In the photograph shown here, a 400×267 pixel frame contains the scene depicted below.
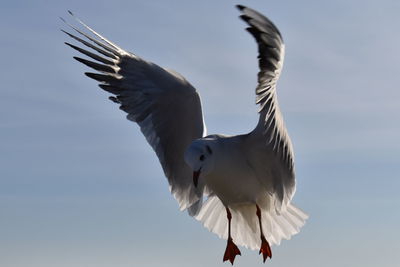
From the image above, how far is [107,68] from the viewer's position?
10.3 metres

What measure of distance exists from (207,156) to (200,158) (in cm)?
7

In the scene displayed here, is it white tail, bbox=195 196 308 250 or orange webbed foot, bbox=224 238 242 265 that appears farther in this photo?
white tail, bbox=195 196 308 250

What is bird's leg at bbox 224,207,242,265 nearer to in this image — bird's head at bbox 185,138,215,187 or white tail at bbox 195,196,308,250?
white tail at bbox 195,196,308,250

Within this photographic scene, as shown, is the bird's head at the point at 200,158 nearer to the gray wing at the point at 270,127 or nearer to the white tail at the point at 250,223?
the gray wing at the point at 270,127

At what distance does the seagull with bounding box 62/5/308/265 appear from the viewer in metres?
8.85

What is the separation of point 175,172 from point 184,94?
0.89 meters

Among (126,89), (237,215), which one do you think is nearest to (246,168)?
(237,215)

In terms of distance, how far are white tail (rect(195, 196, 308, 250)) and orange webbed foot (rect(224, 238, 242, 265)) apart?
33 cm

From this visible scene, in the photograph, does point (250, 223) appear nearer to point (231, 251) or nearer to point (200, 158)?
point (231, 251)

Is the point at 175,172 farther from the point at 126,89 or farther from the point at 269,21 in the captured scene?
the point at 269,21

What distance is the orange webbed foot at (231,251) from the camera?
9602mm

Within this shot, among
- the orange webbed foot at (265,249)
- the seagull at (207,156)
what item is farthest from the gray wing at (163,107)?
the orange webbed foot at (265,249)

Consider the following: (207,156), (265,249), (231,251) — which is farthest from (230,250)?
(207,156)

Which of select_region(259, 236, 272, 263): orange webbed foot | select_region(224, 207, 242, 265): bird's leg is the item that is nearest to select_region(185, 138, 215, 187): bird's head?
select_region(224, 207, 242, 265): bird's leg
